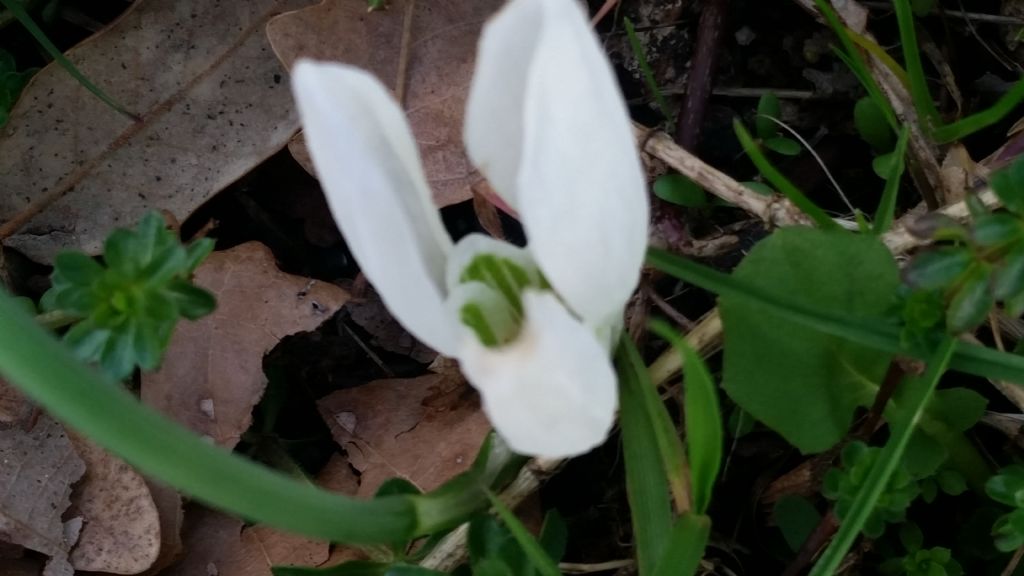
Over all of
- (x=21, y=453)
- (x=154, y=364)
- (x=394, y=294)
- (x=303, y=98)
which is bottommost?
(x=21, y=453)

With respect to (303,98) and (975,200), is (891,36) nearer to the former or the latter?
(975,200)

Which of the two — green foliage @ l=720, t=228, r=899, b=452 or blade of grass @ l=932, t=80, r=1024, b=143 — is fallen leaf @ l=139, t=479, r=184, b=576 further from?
blade of grass @ l=932, t=80, r=1024, b=143

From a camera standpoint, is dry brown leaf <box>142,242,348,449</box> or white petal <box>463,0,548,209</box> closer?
white petal <box>463,0,548,209</box>

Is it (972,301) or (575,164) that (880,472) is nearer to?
(972,301)

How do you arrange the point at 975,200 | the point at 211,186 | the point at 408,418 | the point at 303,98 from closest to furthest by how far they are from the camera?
the point at 303,98 < the point at 975,200 < the point at 408,418 < the point at 211,186

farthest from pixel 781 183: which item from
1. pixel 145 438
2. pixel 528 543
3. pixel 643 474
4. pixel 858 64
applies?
pixel 145 438

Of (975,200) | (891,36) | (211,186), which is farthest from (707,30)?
(211,186)

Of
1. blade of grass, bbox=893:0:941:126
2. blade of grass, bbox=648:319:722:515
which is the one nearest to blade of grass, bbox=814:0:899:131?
blade of grass, bbox=893:0:941:126
